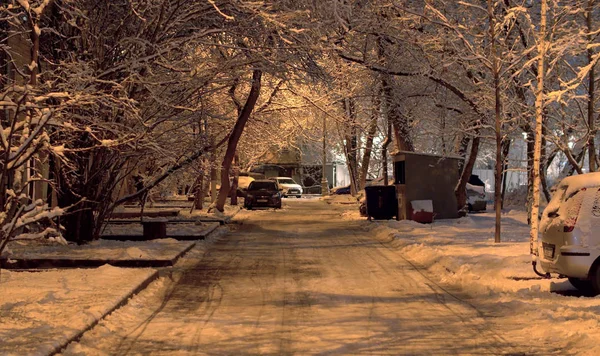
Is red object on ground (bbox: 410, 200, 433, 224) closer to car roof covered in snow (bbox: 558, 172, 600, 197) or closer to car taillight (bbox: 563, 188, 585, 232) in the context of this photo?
car roof covered in snow (bbox: 558, 172, 600, 197)

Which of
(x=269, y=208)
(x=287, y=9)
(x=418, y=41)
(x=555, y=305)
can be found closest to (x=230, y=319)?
(x=555, y=305)

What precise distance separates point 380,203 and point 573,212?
17.2 m

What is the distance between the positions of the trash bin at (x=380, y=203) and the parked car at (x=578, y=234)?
16479 mm

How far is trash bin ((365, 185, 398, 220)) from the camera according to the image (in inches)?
1059

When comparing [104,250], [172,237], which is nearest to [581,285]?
[104,250]

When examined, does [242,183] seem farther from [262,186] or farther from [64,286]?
[64,286]

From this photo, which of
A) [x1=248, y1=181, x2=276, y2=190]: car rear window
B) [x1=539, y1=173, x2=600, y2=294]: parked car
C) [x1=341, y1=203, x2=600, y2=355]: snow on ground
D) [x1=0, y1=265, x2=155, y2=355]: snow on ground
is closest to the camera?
[x1=0, y1=265, x2=155, y2=355]: snow on ground

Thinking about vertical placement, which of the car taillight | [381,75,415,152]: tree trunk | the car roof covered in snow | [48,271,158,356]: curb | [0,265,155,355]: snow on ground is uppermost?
[381,75,415,152]: tree trunk

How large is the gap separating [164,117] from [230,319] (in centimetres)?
827

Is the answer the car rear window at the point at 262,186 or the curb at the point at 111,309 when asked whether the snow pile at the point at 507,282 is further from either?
the car rear window at the point at 262,186

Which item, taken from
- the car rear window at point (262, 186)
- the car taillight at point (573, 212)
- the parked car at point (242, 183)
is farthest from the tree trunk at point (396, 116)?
the parked car at point (242, 183)

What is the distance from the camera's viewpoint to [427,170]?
25.0m

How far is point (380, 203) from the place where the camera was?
1069 inches

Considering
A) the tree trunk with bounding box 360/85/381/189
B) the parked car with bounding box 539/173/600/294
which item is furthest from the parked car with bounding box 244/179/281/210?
the parked car with bounding box 539/173/600/294
